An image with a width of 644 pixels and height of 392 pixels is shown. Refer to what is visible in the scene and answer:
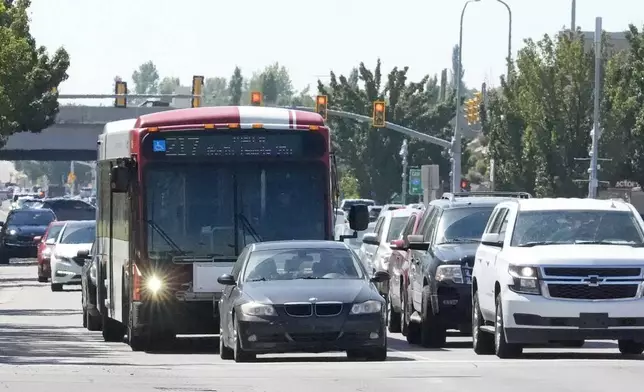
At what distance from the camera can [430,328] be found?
23828 millimetres

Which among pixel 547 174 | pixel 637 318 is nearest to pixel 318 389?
pixel 637 318

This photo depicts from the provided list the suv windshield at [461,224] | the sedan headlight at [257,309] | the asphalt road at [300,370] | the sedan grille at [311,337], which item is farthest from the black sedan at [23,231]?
the sedan grille at [311,337]

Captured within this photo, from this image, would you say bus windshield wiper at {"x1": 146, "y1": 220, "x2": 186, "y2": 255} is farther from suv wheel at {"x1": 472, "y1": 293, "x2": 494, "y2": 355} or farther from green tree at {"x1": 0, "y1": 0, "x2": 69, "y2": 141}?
green tree at {"x1": 0, "y1": 0, "x2": 69, "y2": 141}

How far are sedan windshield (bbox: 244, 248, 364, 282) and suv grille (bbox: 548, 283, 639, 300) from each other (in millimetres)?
2410

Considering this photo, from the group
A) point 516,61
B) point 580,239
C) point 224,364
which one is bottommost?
point 224,364

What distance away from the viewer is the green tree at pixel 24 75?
4088cm

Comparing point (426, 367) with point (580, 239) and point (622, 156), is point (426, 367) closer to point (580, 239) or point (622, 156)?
point (580, 239)

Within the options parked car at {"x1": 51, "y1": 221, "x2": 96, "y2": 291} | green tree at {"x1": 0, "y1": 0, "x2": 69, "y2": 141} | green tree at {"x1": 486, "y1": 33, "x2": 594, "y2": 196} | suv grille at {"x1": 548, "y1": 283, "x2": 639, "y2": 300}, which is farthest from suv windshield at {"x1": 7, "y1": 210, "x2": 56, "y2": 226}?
suv grille at {"x1": 548, "y1": 283, "x2": 639, "y2": 300}

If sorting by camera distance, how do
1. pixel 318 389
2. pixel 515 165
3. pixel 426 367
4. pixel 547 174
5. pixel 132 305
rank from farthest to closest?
pixel 515 165, pixel 547 174, pixel 132 305, pixel 426 367, pixel 318 389

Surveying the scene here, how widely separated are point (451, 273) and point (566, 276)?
4.13 meters

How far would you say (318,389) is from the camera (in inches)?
627

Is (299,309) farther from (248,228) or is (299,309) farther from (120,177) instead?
(120,177)

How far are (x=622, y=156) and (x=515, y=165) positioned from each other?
18.7 ft

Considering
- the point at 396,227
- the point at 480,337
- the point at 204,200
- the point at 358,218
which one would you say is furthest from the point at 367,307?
the point at 396,227
